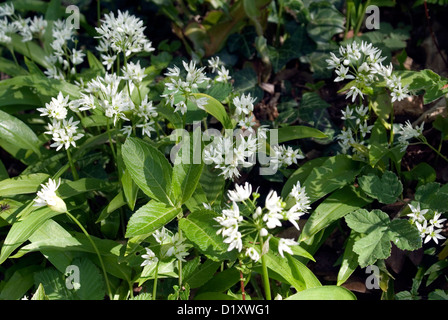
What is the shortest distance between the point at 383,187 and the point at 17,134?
2211 mm

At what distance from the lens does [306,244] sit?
2760 millimetres

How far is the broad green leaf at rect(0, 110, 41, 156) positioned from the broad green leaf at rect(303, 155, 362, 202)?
1.71m

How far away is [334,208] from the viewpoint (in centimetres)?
277

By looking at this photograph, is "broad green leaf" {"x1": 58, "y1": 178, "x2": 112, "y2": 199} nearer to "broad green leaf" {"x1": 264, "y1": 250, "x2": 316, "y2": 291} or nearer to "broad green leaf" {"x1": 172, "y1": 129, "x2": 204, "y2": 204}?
"broad green leaf" {"x1": 172, "y1": 129, "x2": 204, "y2": 204}

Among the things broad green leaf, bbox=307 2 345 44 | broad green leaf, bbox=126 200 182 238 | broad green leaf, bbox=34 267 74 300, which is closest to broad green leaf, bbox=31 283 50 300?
broad green leaf, bbox=34 267 74 300

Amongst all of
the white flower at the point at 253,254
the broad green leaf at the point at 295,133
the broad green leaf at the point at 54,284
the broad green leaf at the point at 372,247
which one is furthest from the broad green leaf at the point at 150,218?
the broad green leaf at the point at 372,247

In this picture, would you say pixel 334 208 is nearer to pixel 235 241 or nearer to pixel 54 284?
pixel 235 241

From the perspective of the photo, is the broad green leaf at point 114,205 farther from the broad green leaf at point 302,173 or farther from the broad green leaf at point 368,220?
the broad green leaf at point 368,220

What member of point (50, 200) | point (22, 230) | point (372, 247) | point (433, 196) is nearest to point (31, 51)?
point (22, 230)

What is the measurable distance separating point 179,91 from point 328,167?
3.11 feet

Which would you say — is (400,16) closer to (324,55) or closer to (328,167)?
(324,55)

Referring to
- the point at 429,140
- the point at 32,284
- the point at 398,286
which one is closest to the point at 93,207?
the point at 32,284

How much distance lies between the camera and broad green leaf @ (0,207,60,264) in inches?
102

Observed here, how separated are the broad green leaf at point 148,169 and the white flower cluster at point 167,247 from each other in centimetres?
18
